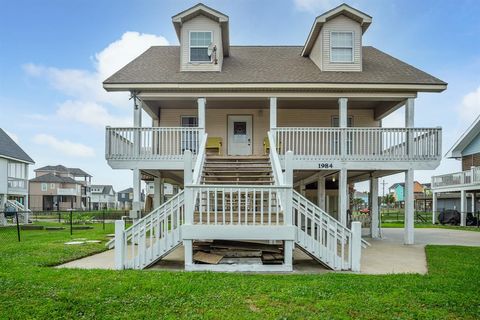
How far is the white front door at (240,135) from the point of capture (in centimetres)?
1448

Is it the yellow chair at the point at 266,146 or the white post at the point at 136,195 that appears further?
the yellow chair at the point at 266,146

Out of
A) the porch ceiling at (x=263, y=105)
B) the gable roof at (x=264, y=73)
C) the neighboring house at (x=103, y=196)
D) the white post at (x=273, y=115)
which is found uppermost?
the gable roof at (x=264, y=73)

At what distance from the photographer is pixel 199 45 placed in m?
13.3

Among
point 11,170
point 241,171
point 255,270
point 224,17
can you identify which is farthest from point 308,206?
point 11,170

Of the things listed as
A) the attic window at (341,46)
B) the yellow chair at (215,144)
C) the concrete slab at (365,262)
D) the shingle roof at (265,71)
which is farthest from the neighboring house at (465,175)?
the yellow chair at (215,144)

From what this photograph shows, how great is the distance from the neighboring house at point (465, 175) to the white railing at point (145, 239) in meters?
21.8

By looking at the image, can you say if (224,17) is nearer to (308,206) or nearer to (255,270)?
(308,206)

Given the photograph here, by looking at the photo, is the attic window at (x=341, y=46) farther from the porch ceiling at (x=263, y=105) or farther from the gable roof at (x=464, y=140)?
the gable roof at (x=464, y=140)

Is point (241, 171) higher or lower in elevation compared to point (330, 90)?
lower

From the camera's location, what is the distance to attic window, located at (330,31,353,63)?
1337 cm

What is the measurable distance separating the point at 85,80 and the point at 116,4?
18.2 feet

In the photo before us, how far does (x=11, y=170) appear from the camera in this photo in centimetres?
2803

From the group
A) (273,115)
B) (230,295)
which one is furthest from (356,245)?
(273,115)

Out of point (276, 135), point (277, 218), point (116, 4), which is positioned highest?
point (116, 4)
